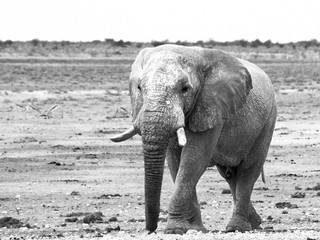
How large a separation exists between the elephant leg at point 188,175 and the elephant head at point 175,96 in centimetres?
12

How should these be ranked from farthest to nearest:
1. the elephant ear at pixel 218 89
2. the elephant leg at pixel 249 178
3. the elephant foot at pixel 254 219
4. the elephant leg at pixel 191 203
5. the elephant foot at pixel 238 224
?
the elephant foot at pixel 254 219
the elephant leg at pixel 249 178
the elephant foot at pixel 238 224
the elephant leg at pixel 191 203
the elephant ear at pixel 218 89

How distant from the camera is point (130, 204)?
13195mm

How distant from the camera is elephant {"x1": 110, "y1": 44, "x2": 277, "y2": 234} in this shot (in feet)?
30.0

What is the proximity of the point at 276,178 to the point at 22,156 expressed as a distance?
15.2 feet

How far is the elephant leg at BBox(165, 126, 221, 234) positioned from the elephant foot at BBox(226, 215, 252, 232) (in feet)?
2.49

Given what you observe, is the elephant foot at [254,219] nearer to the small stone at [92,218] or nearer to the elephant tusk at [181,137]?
the small stone at [92,218]

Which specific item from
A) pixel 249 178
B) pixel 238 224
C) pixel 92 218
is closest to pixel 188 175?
pixel 238 224

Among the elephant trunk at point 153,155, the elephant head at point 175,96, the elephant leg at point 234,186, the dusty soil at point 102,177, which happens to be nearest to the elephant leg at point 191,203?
the dusty soil at point 102,177

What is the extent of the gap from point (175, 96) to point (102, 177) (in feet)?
21.1

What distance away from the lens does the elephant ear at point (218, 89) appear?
1003cm

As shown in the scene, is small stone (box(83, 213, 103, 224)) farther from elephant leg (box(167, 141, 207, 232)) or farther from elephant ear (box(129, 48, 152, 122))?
elephant ear (box(129, 48, 152, 122))

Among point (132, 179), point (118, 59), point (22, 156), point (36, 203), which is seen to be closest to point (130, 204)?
point (36, 203)

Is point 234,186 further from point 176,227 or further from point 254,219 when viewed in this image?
point 176,227

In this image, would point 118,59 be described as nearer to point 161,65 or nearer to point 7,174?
point 7,174
